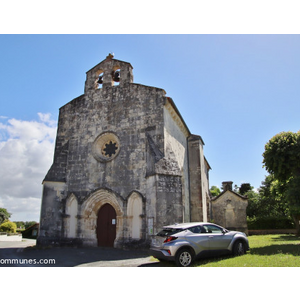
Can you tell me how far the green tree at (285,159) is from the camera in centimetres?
1183

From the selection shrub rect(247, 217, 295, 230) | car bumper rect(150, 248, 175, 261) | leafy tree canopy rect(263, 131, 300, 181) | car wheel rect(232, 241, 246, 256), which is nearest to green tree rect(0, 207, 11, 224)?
shrub rect(247, 217, 295, 230)

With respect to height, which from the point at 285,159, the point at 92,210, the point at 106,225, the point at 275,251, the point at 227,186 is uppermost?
the point at 285,159

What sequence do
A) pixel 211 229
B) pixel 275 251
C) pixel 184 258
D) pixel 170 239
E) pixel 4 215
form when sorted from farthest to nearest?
pixel 4 215 → pixel 275 251 → pixel 211 229 → pixel 170 239 → pixel 184 258

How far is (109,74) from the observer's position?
54.7 feet

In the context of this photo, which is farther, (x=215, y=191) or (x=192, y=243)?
(x=215, y=191)

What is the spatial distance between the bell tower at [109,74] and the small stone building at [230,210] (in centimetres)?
1402

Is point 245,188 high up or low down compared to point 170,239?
up

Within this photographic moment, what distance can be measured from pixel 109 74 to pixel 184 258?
12460 mm

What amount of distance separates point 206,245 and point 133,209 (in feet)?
19.3

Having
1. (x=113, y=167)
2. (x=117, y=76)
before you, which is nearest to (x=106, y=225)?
(x=113, y=167)

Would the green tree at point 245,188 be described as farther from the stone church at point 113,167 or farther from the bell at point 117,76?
the bell at point 117,76

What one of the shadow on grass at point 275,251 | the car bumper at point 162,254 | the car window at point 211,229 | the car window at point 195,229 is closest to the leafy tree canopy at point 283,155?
the shadow on grass at point 275,251

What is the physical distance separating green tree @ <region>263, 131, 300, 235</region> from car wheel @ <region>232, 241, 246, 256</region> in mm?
3719

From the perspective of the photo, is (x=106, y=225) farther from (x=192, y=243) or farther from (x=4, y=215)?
(x=4, y=215)
